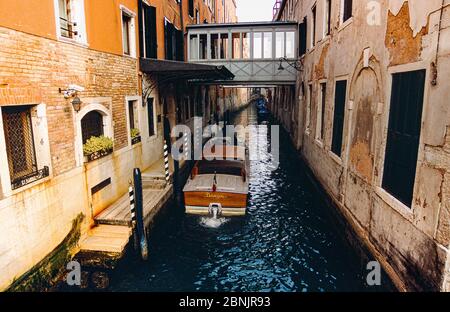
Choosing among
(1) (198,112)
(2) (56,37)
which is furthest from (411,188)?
(1) (198,112)

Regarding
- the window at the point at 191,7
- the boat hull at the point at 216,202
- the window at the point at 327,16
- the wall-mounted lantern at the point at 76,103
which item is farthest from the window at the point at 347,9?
the window at the point at 191,7

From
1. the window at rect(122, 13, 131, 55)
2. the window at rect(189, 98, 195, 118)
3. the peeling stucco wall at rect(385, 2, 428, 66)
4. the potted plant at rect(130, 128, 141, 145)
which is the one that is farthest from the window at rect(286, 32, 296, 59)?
the peeling stucco wall at rect(385, 2, 428, 66)

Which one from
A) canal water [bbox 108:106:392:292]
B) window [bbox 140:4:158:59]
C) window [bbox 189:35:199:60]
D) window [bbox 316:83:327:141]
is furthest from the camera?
window [bbox 189:35:199:60]

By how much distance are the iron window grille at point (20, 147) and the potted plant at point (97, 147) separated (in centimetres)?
155

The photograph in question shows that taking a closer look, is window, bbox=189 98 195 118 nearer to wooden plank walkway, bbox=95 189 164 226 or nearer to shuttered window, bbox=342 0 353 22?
wooden plank walkway, bbox=95 189 164 226

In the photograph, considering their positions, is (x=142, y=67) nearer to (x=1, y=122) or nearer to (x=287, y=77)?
(x=1, y=122)

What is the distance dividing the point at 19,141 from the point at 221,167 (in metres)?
6.03

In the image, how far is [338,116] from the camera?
9.12m

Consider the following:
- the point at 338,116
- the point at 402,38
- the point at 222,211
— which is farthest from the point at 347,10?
the point at 222,211

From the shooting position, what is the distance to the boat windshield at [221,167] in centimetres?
1012

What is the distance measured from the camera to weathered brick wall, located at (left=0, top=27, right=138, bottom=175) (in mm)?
4879

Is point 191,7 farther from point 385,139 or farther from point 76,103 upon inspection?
point 385,139

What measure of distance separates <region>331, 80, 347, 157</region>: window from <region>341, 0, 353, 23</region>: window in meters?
1.68

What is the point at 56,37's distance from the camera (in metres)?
6.00
